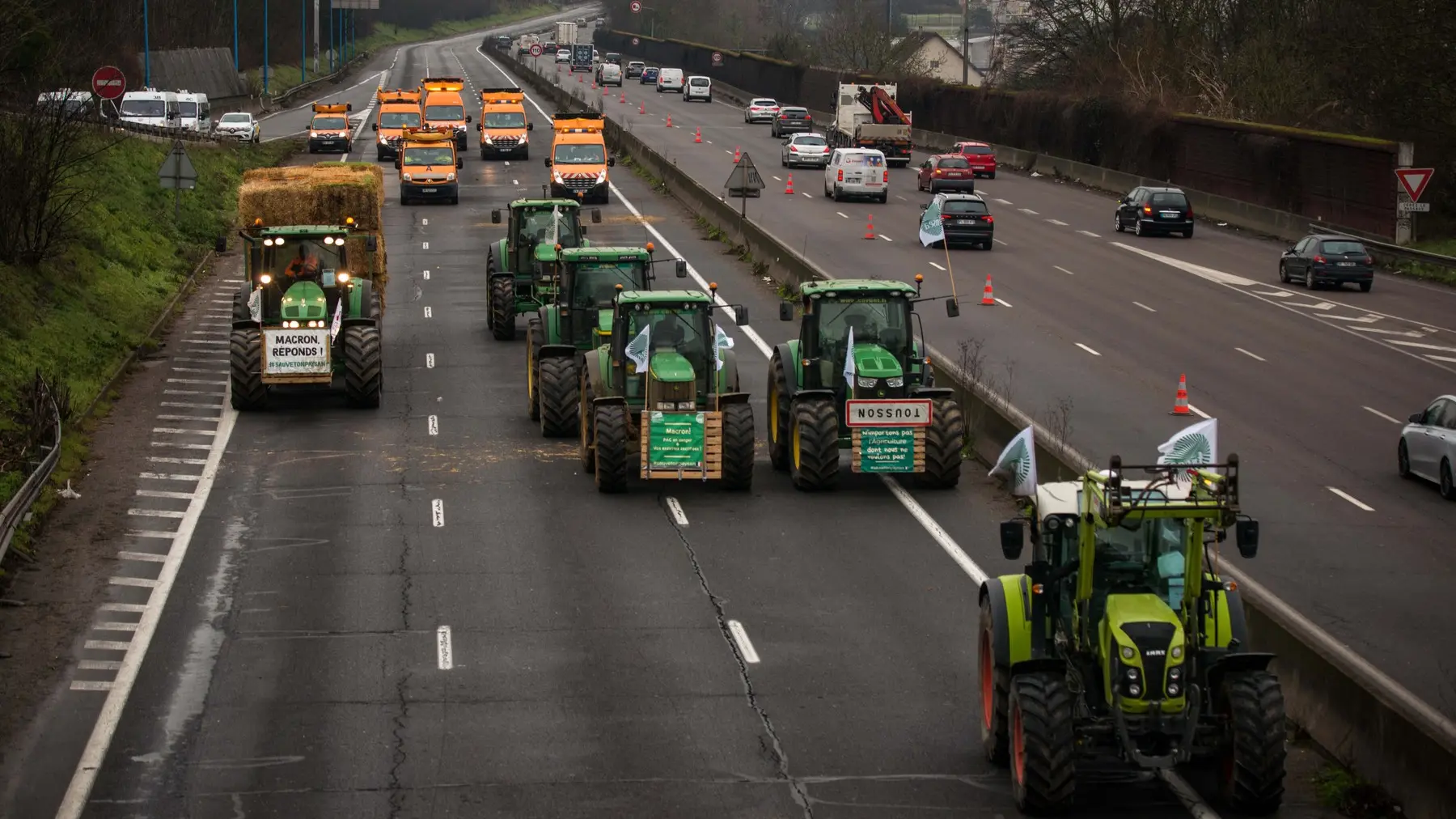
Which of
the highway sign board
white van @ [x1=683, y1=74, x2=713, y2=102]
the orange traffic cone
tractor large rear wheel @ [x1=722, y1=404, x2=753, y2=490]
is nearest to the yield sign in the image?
the orange traffic cone

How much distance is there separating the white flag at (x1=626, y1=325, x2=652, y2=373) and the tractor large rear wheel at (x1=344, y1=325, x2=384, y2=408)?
7.02 m

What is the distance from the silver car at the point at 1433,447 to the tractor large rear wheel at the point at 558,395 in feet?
39.5

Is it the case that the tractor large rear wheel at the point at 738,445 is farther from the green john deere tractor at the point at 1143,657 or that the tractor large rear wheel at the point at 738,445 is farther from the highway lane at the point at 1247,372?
the green john deere tractor at the point at 1143,657

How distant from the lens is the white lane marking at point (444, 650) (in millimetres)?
17344

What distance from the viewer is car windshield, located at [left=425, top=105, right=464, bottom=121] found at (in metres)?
78.1

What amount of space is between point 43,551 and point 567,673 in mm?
7811

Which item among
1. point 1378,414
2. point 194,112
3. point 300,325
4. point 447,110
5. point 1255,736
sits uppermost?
point 447,110

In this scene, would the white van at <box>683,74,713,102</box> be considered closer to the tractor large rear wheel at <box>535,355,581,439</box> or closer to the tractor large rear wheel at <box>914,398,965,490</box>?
the tractor large rear wheel at <box>535,355,581,439</box>

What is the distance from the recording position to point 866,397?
24.1 meters

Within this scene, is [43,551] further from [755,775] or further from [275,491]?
[755,775]

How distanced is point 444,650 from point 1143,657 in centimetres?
780

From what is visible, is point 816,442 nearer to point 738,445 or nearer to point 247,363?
point 738,445

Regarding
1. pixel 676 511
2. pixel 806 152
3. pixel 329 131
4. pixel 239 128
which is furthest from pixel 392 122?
pixel 676 511

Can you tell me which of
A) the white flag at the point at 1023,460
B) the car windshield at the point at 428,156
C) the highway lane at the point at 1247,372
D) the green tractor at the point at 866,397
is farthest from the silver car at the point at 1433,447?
the car windshield at the point at 428,156
